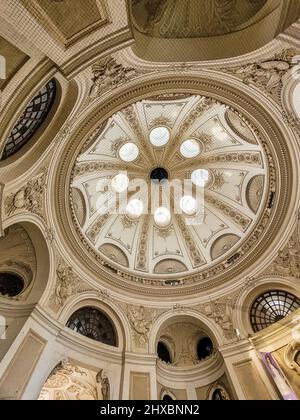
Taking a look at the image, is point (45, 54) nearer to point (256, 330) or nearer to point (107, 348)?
point (107, 348)

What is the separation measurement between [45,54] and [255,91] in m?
7.15

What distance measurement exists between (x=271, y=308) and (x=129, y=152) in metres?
11.4

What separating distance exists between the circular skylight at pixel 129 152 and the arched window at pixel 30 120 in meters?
8.39

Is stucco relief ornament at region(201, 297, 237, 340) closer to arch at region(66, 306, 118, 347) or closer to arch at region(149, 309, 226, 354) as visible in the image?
arch at region(149, 309, 226, 354)

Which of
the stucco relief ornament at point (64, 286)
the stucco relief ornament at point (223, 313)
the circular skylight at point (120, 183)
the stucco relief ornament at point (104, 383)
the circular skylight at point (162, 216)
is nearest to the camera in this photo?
the stucco relief ornament at point (104, 383)

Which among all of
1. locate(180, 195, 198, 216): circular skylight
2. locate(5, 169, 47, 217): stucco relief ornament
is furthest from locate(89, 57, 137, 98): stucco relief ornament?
locate(180, 195, 198, 216): circular skylight

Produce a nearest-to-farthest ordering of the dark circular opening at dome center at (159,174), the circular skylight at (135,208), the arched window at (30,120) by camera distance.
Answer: the arched window at (30,120), the circular skylight at (135,208), the dark circular opening at dome center at (159,174)

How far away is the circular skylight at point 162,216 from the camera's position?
54.1 feet

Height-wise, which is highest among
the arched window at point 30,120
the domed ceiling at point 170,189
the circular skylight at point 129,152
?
the circular skylight at point 129,152

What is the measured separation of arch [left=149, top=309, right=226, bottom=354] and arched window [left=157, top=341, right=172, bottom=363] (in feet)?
3.00

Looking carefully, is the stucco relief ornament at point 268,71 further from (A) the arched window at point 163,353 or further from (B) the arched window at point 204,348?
(A) the arched window at point 163,353

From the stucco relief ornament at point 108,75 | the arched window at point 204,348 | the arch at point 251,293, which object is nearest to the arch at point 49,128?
the stucco relief ornament at point 108,75

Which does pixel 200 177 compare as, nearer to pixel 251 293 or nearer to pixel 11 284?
pixel 251 293

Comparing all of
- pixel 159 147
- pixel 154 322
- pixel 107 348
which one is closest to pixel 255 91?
pixel 159 147
